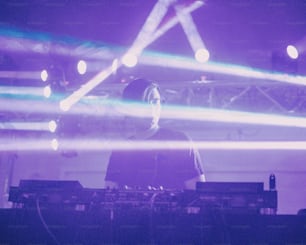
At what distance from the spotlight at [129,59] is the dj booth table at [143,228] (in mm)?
4501

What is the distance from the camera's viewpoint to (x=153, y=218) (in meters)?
1.77

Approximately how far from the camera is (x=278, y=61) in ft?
18.4

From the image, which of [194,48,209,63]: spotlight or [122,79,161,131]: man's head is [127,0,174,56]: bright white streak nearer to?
[194,48,209,63]: spotlight

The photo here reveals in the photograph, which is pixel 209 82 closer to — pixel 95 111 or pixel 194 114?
pixel 194 114

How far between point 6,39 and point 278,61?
366cm

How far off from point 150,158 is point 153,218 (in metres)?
1.64

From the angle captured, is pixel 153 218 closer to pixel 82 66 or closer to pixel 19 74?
pixel 82 66

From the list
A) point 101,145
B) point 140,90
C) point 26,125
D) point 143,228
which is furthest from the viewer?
Answer: point 101,145

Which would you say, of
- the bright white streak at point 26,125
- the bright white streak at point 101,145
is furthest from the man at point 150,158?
the bright white streak at point 26,125

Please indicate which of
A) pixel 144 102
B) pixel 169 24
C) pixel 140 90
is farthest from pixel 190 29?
pixel 144 102

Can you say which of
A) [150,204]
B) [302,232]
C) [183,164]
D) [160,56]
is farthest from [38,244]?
[160,56]

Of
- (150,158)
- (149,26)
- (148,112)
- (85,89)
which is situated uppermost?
(149,26)

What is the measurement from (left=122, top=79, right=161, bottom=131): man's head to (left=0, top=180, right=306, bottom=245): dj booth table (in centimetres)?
95

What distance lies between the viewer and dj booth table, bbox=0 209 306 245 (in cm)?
173
